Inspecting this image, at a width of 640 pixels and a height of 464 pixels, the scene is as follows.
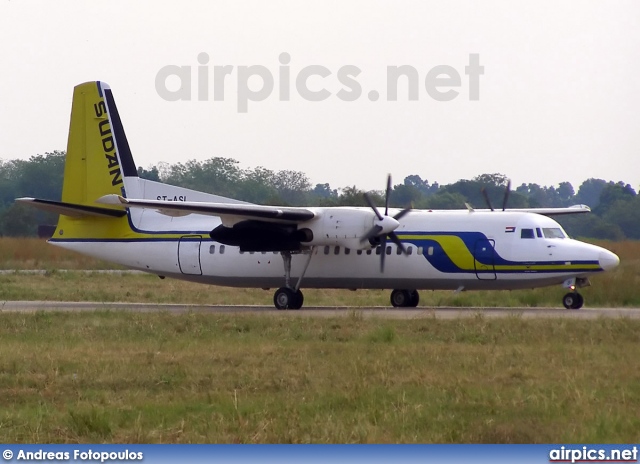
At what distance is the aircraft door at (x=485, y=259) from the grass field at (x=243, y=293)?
10.9 feet

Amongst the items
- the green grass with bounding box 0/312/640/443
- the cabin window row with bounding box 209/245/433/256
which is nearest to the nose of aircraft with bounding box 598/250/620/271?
the cabin window row with bounding box 209/245/433/256

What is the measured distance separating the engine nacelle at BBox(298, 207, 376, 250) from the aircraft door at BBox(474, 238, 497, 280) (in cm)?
271

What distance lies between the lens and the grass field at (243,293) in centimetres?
2906

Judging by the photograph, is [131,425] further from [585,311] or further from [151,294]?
[151,294]

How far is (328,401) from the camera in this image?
11.8 meters

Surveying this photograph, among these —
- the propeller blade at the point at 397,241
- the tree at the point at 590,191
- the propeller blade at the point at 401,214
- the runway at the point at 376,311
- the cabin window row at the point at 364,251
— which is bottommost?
the runway at the point at 376,311

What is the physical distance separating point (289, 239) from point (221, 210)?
7.15ft

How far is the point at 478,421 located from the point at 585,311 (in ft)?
47.7

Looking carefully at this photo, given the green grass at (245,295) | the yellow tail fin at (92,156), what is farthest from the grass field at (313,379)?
the green grass at (245,295)

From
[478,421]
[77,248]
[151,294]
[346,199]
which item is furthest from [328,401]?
[346,199]

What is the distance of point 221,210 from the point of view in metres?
24.6

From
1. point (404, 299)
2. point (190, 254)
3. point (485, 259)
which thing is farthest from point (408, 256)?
point (190, 254)

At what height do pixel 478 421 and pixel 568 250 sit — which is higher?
pixel 568 250

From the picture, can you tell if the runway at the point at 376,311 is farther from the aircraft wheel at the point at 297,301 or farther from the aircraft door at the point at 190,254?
the aircraft door at the point at 190,254
